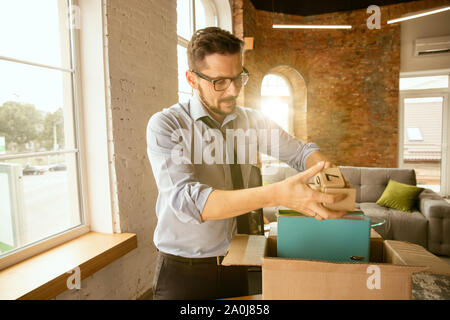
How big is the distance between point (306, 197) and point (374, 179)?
3927 mm

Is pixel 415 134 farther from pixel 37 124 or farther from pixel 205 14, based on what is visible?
pixel 37 124

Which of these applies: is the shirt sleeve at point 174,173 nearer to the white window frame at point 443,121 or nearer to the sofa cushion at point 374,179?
the sofa cushion at point 374,179

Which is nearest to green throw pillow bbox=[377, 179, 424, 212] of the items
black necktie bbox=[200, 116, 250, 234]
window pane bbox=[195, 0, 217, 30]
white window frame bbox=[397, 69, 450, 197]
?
white window frame bbox=[397, 69, 450, 197]

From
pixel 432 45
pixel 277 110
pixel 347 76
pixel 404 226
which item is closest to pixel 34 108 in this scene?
pixel 404 226

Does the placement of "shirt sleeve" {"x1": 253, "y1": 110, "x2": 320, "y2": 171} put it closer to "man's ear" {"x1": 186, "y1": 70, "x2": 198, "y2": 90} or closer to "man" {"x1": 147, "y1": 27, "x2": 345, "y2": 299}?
"man" {"x1": 147, "y1": 27, "x2": 345, "y2": 299}

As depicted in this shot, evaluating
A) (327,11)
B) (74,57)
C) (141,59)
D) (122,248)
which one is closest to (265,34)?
(327,11)

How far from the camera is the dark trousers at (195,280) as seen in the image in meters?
1.10

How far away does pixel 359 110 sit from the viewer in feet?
20.1

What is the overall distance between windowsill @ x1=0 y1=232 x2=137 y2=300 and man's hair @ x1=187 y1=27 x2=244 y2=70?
1.18 meters

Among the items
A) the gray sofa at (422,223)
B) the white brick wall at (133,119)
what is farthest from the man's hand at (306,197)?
the gray sofa at (422,223)

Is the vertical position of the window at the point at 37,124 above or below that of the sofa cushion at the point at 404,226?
above

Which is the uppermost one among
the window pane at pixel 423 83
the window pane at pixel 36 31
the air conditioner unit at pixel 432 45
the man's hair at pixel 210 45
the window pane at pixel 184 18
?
the air conditioner unit at pixel 432 45

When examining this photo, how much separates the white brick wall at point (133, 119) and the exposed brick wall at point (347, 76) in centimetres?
384
